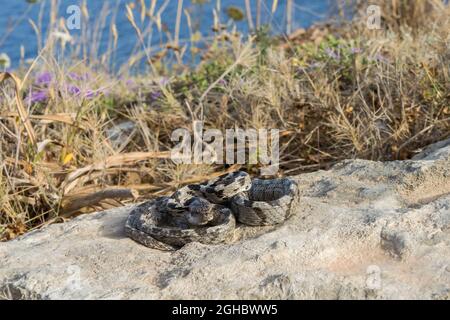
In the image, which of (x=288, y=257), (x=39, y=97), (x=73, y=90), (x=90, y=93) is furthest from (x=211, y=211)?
(x=39, y=97)

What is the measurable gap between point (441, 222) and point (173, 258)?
1.51 meters

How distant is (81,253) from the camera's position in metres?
4.34

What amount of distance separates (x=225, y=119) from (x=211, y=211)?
2430 millimetres

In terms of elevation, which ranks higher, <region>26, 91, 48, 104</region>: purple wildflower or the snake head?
<region>26, 91, 48, 104</region>: purple wildflower

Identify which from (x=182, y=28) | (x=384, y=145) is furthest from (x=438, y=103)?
(x=182, y=28)

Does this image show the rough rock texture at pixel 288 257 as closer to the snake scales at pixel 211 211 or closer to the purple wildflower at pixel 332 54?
the snake scales at pixel 211 211

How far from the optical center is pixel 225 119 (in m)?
6.96

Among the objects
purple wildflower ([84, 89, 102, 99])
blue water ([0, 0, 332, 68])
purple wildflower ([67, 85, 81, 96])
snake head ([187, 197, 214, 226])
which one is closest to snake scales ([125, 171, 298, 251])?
snake head ([187, 197, 214, 226])

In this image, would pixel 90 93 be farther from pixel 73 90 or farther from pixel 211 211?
pixel 211 211

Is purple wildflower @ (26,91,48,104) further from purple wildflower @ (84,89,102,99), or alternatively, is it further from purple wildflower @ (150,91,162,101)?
purple wildflower @ (150,91,162,101)

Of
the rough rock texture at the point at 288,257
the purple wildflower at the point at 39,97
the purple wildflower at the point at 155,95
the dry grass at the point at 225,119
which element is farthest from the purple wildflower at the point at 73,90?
the rough rock texture at the point at 288,257

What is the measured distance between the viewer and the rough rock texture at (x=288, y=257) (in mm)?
3775

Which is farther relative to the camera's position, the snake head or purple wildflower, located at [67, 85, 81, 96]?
purple wildflower, located at [67, 85, 81, 96]

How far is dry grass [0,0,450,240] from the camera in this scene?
5.94 meters
